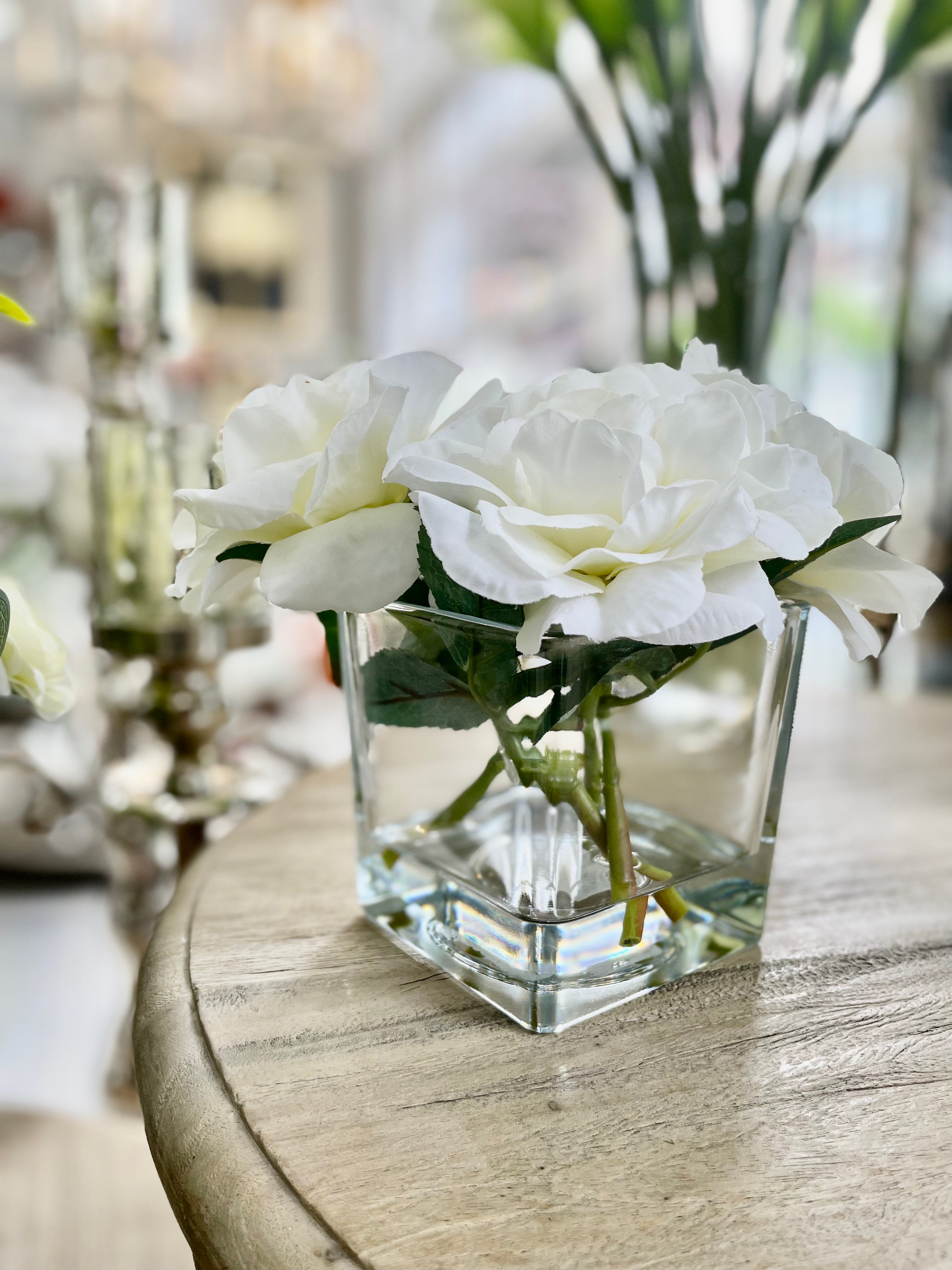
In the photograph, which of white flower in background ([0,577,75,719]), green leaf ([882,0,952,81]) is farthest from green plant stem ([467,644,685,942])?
green leaf ([882,0,952,81])

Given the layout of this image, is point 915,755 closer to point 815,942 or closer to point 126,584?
point 815,942

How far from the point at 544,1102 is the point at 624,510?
0.60ft

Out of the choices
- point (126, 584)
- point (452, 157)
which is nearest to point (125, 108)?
point (452, 157)

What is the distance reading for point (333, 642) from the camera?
1.41ft

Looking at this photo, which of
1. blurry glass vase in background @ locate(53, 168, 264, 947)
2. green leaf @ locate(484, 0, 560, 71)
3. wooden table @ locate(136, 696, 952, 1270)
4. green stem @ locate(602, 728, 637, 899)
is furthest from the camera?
green leaf @ locate(484, 0, 560, 71)

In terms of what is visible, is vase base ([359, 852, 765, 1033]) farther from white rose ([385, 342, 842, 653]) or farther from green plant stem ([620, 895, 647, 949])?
white rose ([385, 342, 842, 653])

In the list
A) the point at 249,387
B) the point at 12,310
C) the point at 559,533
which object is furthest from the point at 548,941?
the point at 249,387

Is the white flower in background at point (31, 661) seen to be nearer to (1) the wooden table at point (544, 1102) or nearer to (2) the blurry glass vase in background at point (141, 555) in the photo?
(1) the wooden table at point (544, 1102)

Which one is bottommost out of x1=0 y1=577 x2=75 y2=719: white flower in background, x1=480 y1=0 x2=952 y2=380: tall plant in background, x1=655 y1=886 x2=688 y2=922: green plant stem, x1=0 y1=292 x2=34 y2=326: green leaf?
x1=655 y1=886 x2=688 y2=922: green plant stem

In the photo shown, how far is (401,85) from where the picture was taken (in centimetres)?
470

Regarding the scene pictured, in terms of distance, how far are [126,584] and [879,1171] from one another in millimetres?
573

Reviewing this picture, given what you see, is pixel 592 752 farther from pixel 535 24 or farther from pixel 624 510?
pixel 535 24

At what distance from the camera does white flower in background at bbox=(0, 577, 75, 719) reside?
0.38m

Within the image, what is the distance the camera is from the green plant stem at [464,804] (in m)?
0.44
